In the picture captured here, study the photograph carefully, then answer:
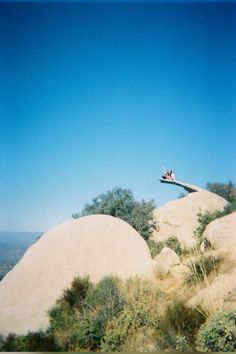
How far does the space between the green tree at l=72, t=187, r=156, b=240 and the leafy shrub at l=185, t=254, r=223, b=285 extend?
416cm

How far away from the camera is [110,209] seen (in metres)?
12.0

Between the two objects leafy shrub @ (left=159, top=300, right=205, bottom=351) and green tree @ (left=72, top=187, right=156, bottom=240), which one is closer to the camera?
leafy shrub @ (left=159, top=300, right=205, bottom=351)

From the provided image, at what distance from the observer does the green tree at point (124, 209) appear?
12.0 metres

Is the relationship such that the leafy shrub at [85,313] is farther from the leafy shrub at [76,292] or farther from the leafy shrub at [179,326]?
the leafy shrub at [179,326]

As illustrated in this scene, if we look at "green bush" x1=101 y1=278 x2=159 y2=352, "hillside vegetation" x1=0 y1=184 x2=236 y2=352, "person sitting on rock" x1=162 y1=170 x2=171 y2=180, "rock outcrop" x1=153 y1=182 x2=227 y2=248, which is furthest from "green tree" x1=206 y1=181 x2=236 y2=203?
"green bush" x1=101 y1=278 x2=159 y2=352

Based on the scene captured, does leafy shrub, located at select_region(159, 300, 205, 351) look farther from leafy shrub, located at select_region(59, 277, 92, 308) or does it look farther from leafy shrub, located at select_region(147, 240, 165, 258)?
leafy shrub, located at select_region(147, 240, 165, 258)

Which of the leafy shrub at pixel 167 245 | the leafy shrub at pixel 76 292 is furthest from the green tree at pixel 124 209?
the leafy shrub at pixel 76 292

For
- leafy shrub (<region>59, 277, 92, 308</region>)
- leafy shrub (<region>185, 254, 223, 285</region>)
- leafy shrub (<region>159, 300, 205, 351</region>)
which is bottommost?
leafy shrub (<region>159, 300, 205, 351</region>)

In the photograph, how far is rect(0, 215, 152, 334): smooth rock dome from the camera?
7.81 meters

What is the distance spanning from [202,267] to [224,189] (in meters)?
13.1

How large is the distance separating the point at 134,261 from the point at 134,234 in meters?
0.89

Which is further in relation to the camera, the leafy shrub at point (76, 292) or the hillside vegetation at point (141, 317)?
the leafy shrub at point (76, 292)

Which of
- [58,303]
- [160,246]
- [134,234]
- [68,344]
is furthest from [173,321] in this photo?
[160,246]

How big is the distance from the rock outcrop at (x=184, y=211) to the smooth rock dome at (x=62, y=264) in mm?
4187
